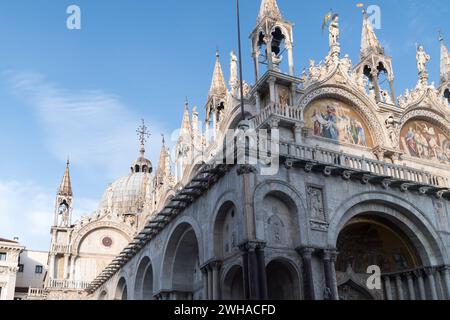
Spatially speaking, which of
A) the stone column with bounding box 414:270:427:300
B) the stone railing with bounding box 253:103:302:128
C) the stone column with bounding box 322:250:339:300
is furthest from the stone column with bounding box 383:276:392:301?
the stone railing with bounding box 253:103:302:128

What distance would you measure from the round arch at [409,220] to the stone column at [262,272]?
4440 mm

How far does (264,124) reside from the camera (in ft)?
69.2

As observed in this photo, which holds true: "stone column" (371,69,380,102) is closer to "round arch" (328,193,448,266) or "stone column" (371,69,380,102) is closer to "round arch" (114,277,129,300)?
"round arch" (328,193,448,266)

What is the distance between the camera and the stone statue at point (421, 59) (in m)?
26.9

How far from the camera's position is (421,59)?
2730cm

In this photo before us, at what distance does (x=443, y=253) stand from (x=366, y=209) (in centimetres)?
355

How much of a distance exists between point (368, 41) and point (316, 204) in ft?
40.5

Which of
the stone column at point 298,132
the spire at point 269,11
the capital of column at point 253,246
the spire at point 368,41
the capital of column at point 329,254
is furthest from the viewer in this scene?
the spire at point 368,41

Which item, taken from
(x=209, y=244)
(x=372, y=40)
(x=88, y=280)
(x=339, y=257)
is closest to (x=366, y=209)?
(x=339, y=257)

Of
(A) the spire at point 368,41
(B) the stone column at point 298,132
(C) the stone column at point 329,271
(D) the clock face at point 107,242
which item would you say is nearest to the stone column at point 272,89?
(B) the stone column at point 298,132

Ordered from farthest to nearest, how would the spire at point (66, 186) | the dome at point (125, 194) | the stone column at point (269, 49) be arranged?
the dome at point (125, 194) → the spire at point (66, 186) → the stone column at point (269, 49)

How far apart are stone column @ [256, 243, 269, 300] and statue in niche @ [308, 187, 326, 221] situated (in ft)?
8.01

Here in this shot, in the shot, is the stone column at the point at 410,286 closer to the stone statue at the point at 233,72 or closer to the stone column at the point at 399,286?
the stone column at the point at 399,286

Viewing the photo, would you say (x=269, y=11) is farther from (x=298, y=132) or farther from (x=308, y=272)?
(x=308, y=272)
